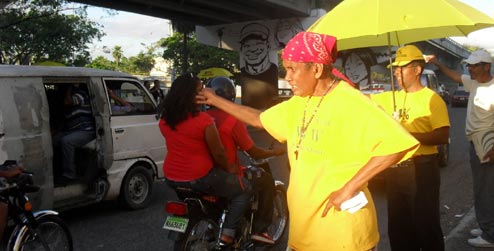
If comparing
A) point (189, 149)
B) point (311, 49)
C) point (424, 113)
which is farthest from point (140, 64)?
point (311, 49)

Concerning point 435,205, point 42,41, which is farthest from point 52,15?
point 435,205

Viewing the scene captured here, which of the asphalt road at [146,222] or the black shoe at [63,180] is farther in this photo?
the black shoe at [63,180]

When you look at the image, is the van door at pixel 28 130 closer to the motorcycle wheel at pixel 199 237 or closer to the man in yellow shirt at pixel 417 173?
the motorcycle wheel at pixel 199 237

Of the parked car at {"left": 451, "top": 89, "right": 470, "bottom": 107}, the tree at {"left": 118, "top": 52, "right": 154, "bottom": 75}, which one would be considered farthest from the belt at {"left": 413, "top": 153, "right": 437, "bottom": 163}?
the tree at {"left": 118, "top": 52, "right": 154, "bottom": 75}

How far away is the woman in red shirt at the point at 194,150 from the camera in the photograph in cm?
386

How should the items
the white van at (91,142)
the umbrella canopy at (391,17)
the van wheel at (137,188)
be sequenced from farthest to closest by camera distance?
the van wheel at (137,188) → the white van at (91,142) → the umbrella canopy at (391,17)

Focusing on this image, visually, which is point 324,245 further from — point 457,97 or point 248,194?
point 457,97

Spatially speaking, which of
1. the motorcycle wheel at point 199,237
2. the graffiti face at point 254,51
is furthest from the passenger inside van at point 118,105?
the graffiti face at point 254,51

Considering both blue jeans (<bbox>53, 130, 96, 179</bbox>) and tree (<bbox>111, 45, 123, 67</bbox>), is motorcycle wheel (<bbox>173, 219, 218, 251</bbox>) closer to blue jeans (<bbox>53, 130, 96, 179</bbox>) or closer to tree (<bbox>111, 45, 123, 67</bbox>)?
blue jeans (<bbox>53, 130, 96, 179</bbox>)

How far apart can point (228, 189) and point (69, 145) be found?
3.07 metres

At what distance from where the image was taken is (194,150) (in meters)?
3.93

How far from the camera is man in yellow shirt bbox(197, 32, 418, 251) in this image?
2.25 metres

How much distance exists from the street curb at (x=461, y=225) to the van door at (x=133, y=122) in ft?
13.1

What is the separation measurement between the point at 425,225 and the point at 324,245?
5.67ft
